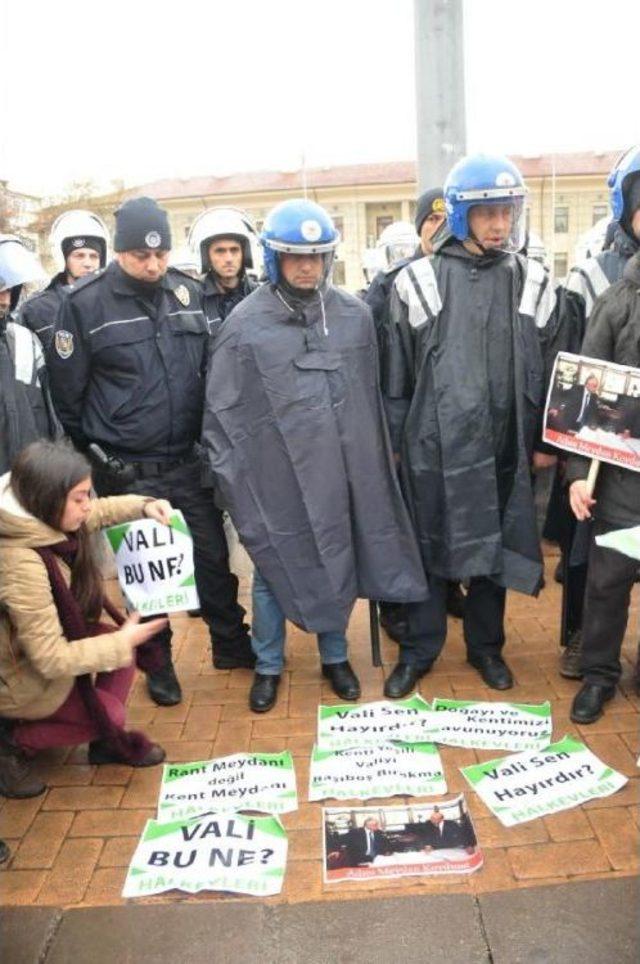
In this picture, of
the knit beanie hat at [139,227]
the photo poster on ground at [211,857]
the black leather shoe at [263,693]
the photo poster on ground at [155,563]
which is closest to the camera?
the photo poster on ground at [211,857]

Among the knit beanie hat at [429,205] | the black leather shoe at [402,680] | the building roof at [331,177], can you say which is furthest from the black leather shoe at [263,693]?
the building roof at [331,177]

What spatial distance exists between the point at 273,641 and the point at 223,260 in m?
1.98

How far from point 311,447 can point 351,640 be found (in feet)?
4.42

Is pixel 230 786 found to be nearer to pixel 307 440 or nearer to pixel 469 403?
pixel 307 440

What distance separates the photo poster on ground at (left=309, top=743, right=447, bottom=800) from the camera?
110 inches

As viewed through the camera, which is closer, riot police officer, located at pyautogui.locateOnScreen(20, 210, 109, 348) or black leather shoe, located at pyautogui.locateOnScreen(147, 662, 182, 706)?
black leather shoe, located at pyautogui.locateOnScreen(147, 662, 182, 706)

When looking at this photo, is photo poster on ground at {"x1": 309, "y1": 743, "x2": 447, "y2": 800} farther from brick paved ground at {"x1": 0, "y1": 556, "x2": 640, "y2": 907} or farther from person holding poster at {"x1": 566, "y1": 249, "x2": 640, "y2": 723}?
person holding poster at {"x1": 566, "y1": 249, "x2": 640, "y2": 723}

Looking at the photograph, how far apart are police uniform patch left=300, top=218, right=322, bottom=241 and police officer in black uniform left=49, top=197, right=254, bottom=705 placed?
605 mm

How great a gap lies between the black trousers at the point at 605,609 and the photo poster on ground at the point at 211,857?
1.46m

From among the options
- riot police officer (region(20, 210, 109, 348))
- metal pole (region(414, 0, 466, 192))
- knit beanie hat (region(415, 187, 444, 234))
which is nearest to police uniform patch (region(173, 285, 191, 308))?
riot police officer (region(20, 210, 109, 348))

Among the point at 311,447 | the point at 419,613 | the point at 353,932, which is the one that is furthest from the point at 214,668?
the point at 353,932

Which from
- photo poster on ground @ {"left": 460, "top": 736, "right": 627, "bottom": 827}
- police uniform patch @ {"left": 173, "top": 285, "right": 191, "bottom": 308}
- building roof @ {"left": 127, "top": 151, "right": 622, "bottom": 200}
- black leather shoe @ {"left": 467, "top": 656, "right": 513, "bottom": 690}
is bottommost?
black leather shoe @ {"left": 467, "top": 656, "right": 513, "bottom": 690}

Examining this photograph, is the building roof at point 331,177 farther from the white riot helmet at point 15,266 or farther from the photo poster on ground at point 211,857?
the photo poster on ground at point 211,857

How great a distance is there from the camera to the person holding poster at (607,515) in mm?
2939
